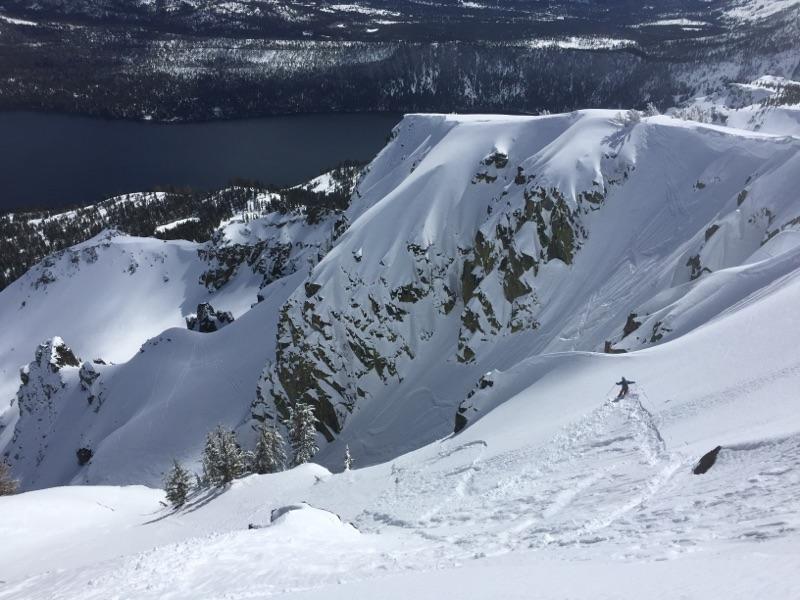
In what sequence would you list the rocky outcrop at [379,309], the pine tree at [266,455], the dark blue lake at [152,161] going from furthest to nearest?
the dark blue lake at [152,161]
the rocky outcrop at [379,309]
the pine tree at [266,455]

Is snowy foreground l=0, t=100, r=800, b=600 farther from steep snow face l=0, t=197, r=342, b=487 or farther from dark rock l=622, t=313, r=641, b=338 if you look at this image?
steep snow face l=0, t=197, r=342, b=487

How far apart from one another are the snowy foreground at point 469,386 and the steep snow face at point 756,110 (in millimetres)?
31625

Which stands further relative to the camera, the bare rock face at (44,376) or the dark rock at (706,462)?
the bare rock face at (44,376)

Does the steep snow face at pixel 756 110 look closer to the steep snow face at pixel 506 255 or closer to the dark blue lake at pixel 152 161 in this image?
the steep snow face at pixel 506 255

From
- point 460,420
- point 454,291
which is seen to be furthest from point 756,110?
point 460,420

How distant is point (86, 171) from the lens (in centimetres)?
17225

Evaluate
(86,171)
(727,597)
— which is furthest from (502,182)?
(86,171)

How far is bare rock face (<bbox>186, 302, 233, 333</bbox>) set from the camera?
8075 centimetres

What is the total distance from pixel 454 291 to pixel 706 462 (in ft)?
143

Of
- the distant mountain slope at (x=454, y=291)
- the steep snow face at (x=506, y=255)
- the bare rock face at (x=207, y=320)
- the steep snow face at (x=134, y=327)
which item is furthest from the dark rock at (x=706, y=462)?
the bare rock face at (x=207, y=320)

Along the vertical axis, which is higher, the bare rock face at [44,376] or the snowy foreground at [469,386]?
the snowy foreground at [469,386]

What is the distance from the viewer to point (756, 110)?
8981cm

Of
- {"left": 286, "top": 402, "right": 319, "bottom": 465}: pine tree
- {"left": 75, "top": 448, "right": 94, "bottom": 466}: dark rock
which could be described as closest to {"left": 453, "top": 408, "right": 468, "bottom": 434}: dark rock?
{"left": 286, "top": 402, "right": 319, "bottom": 465}: pine tree

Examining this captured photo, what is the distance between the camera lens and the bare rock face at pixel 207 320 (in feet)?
265
